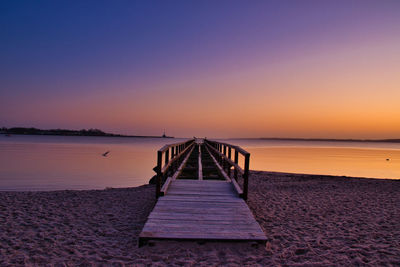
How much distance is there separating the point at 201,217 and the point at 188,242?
659 mm

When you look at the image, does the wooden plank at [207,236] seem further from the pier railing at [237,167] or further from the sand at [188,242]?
the pier railing at [237,167]

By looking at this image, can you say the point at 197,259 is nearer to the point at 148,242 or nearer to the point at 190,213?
the point at 148,242

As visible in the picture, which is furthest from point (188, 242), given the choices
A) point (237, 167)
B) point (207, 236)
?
point (237, 167)

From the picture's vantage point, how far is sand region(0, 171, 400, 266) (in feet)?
12.2

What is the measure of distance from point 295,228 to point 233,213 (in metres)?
1.35

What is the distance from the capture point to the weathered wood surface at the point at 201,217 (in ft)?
13.1

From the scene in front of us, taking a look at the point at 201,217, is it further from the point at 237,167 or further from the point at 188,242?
the point at 237,167

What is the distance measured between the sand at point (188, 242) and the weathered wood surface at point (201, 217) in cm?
17

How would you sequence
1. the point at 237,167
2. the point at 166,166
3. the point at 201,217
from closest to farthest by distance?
1. the point at 201,217
2. the point at 166,166
3. the point at 237,167

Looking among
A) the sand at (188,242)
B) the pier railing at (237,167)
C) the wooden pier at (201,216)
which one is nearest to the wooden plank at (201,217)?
the wooden pier at (201,216)

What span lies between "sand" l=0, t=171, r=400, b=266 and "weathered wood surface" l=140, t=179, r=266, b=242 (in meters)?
0.17

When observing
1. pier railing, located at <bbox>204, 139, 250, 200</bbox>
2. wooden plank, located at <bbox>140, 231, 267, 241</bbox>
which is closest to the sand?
wooden plank, located at <bbox>140, 231, 267, 241</bbox>

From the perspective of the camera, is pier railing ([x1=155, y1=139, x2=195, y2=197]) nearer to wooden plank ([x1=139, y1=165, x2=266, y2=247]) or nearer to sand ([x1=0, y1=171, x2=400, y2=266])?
wooden plank ([x1=139, y1=165, x2=266, y2=247])

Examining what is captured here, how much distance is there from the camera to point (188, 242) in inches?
161
